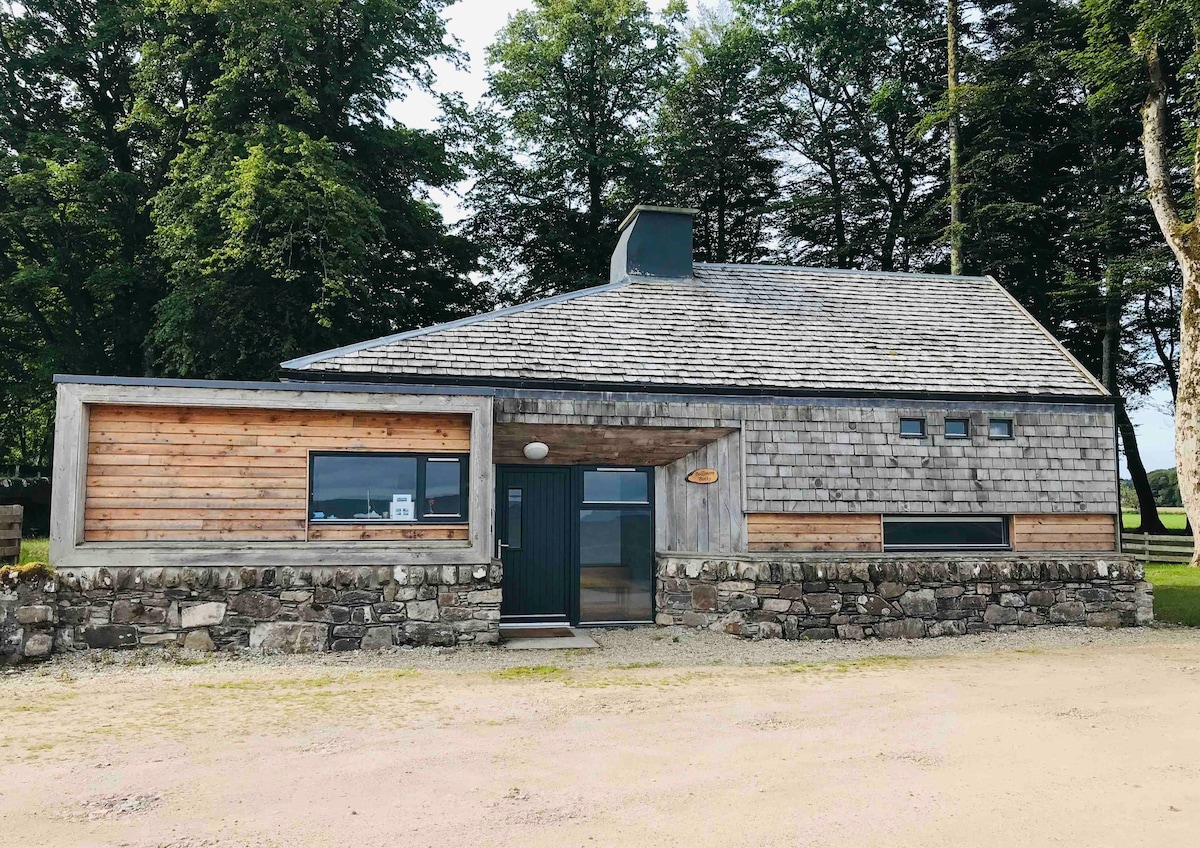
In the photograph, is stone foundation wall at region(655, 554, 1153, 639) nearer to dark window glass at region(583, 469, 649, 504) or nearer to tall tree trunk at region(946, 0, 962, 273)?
dark window glass at region(583, 469, 649, 504)

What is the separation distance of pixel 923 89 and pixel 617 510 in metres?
21.8

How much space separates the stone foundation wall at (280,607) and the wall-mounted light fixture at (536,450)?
74.2 inches

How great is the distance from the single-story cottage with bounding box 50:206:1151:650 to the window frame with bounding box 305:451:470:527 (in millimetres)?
26

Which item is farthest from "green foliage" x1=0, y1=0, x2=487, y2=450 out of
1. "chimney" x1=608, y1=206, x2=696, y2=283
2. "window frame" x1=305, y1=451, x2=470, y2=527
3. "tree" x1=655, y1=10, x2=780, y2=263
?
"window frame" x1=305, y1=451, x2=470, y2=527

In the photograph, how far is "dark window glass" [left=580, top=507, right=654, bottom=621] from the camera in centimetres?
1170

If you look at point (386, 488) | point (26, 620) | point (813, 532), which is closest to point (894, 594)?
point (813, 532)

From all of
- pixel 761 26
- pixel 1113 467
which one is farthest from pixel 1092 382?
pixel 761 26

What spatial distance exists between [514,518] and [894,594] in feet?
17.2

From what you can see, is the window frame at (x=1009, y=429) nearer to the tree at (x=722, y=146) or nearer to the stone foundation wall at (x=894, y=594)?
the stone foundation wall at (x=894, y=594)

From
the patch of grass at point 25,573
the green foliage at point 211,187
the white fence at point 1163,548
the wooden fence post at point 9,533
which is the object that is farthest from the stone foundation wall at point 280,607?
the white fence at point 1163,548

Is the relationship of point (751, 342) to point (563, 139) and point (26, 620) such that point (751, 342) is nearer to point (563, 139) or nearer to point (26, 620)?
point (26, 620)

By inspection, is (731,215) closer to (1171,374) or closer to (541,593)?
(1171,374)

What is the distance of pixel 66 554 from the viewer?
8727mm

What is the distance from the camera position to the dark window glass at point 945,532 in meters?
11.6
